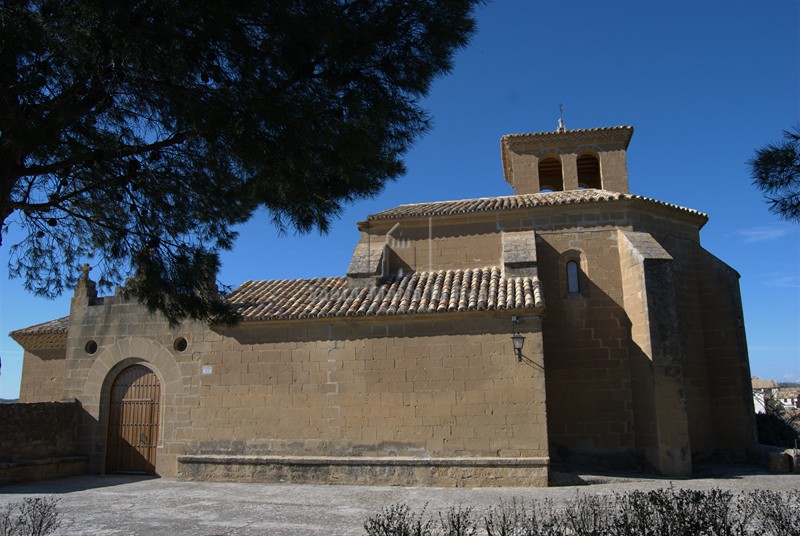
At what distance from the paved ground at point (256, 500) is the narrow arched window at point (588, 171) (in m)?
9.04

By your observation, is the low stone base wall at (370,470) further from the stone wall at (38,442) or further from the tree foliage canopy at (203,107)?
the tree foliage canopy at (203,107)

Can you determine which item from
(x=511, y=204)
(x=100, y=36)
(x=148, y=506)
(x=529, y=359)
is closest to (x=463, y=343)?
(x=529, y=359)

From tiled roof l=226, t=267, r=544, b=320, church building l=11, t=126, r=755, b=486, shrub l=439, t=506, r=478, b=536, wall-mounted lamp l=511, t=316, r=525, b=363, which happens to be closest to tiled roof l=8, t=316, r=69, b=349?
church building l=11, t=126, r=755, b=486

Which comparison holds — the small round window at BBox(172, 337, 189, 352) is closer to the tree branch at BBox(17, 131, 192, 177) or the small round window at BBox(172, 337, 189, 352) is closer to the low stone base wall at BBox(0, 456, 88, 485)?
the low stone base wall at BBox(0, 456, 88, 485)

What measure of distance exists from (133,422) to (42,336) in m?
5.53

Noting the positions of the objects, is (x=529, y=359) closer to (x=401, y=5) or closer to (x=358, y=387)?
(x=358, y=387)

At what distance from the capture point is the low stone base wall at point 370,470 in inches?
410

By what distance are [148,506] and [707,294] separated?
12812mm

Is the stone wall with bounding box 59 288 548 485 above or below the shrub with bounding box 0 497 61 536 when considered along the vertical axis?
above

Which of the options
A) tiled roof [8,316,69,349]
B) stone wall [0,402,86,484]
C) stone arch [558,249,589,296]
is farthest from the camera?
tiled roof [8,316,69,349]

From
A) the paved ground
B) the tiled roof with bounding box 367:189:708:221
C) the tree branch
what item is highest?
the tiled roof with bounding box 367:189:708:221

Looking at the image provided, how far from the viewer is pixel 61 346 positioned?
16172 mm

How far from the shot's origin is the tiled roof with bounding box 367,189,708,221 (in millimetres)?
13797

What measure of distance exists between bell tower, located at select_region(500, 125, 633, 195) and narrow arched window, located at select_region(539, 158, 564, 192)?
20 cm
